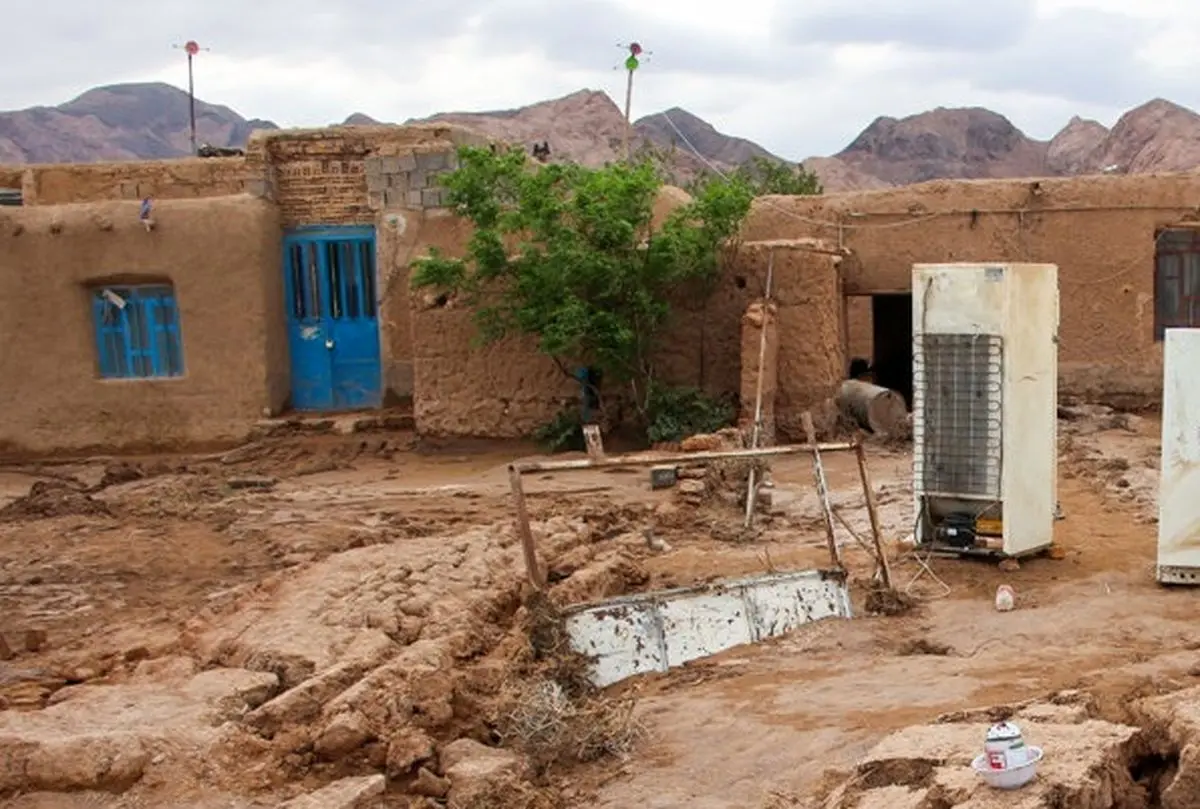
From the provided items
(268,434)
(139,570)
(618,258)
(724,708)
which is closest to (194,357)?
(268,434)

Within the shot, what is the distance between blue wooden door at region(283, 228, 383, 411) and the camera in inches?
606

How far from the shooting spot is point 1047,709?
3.87 meters

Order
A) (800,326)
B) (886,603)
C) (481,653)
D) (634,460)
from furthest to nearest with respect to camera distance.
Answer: (800,326) < (886,603) < (634,460) < (481,653)

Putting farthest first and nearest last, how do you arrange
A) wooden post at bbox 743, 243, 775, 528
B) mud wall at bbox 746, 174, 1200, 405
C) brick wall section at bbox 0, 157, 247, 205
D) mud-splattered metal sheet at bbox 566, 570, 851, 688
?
brick wall section at bbox 0, 157, 247, 205, mud wall at bbox 746, 174, 1200, 405, wooden post at bbox 743, 243, 775, 528, mud-splattered metal sheet at bbox 566, 570, 851, 688

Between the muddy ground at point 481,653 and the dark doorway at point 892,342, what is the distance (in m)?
6.62

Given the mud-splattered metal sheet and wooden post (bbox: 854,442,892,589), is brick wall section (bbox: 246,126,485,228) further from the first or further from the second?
the mud-splattered metal sheet

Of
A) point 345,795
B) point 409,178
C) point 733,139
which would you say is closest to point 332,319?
point 409,178

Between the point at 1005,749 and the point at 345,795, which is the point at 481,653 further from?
the point at 1005,749

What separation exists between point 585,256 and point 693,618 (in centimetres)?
621

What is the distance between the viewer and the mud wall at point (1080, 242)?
1394cm

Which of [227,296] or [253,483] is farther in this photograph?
[227,296]

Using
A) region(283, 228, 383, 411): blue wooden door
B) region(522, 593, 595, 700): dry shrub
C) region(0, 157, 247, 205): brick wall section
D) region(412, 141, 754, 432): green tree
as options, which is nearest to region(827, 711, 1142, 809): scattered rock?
region(522, 593, 595, 700): dry shrub

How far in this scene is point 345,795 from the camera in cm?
434

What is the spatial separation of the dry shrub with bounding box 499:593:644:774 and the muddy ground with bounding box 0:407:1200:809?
31 mm
